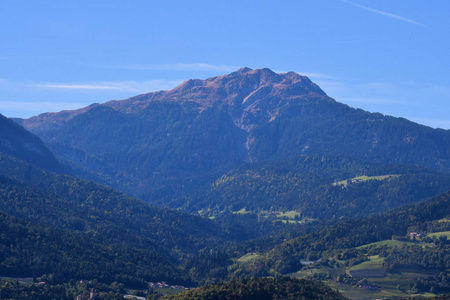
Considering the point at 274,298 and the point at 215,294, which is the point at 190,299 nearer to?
the point at 215,294

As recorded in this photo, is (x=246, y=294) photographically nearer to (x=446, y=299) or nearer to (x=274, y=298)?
(x=274, y=298)

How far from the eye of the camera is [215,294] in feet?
627

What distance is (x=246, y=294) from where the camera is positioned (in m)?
194

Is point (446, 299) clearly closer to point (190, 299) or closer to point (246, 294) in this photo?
point (246, 294)

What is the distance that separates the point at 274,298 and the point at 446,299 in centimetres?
4673

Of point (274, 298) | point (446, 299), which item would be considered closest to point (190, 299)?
point (274, 298)

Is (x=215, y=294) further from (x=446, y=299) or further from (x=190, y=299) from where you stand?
(x=446, y=299)

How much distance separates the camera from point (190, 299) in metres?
190

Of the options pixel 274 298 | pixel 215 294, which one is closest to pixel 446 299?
pixel 274 298

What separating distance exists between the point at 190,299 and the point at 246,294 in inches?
590

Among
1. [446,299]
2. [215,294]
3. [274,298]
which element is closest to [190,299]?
[215,294]

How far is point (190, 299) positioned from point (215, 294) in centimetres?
658

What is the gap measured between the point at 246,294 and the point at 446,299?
5475 cm

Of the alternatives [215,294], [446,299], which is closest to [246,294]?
[215,294]
